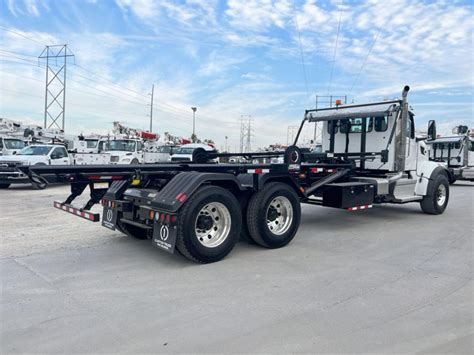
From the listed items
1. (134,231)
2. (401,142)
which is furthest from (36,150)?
(401,142)

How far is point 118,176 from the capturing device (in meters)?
5.35

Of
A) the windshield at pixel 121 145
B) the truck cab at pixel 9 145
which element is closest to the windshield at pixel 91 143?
the windshield at pixel 121 145

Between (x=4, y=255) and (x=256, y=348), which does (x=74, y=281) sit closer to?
(x=4, y=255)

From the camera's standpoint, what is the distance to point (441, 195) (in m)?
9.95

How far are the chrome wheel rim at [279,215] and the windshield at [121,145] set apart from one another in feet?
57.2

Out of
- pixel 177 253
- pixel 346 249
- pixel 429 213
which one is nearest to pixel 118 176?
pixel 177 253

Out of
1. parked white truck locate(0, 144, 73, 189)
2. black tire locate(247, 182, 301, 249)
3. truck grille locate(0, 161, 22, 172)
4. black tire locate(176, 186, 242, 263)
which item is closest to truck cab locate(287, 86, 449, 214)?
black tire locate(247, 182, 301, 249)

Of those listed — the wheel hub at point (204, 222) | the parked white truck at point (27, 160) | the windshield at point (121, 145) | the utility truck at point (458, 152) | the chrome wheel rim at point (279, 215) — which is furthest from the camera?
the windshield at point (121, 145)

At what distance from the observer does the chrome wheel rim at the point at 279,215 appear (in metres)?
6.29

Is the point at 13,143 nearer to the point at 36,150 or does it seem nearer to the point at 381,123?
the point at 36,150

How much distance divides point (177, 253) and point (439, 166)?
735 cm

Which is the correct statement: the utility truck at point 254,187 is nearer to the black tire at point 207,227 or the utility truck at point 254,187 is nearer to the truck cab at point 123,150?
the black tire at point 207,227

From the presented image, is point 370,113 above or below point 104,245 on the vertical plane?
above

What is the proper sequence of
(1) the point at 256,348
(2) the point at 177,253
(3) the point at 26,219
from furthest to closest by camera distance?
(3) the point at 26,219
(2) the point at 177,253
(1) the point at 256,348
